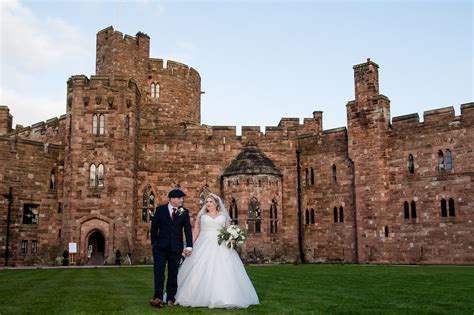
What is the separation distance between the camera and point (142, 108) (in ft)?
148

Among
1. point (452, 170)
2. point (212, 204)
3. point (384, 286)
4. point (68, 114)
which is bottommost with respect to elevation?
point (384, 286)

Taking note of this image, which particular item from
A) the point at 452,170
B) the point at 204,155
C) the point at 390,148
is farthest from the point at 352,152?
the point at 204,155

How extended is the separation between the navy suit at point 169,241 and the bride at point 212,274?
302 millimetres

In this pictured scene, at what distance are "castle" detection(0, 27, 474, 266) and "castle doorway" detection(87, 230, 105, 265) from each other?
0.27ft

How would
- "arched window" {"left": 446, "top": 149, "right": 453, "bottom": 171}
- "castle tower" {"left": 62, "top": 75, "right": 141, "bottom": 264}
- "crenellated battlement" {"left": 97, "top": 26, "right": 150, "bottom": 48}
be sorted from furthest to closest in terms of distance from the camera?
"crenellated battlement" {"left": 97, "top": 26, "right": 150, "bottom": 48} < "castle tower" {"left": 62, "top": 75, "right": 141, "bottom": 264} < "arched window" {"left": 446, "top": 149, "right": 453, "bottom": 171}

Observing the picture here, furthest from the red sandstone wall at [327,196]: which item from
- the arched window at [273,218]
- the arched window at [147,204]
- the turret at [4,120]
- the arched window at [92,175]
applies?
the turret at [4,120]

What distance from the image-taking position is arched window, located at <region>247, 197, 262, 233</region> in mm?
37781

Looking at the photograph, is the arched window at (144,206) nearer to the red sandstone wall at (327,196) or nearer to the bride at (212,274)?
the red sandstone wall at (327,196)

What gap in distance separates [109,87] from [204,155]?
7.95 m

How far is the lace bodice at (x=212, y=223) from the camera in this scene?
12711 millimetres

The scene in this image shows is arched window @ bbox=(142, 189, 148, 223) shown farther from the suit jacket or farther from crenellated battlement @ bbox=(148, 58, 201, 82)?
the suit jacket

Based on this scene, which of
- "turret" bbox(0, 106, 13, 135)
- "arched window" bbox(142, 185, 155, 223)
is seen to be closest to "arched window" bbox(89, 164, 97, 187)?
"arched window" bbox(142, 185, 155, 223)

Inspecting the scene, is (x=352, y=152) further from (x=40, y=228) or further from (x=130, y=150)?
(x=40, y=228)

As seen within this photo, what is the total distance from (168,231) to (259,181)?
26.4 m
